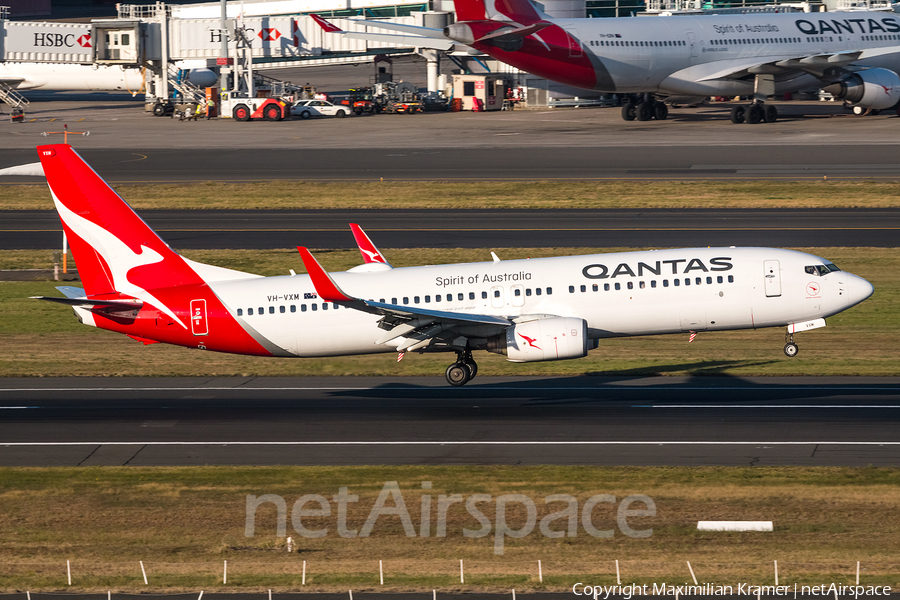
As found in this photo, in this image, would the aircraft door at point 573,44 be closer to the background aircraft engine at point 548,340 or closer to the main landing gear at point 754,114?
the main landing gear at point 754,114

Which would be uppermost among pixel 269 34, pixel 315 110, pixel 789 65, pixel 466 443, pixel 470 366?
pixel 269 34

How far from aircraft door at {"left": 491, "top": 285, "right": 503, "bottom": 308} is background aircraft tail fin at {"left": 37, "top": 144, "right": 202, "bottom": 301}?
9.82 m

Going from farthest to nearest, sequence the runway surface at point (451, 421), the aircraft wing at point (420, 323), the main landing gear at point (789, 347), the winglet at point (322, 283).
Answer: the main landing gear at point (789, 347) < the aircraft wing at point (420, 323) < the winglet at point (322, 283) < the runway surface at point (451, 421)

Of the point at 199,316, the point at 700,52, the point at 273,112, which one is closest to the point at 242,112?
the point at 273,112

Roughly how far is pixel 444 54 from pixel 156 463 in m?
112

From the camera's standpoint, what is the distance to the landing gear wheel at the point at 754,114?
10644 cm

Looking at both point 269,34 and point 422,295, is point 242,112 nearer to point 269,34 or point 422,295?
point 269,34

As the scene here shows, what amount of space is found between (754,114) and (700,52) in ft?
27.1

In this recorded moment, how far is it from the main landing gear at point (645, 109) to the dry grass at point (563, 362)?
62.9m

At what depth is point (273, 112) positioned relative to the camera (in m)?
128

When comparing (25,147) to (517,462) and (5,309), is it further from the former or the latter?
(517,462)

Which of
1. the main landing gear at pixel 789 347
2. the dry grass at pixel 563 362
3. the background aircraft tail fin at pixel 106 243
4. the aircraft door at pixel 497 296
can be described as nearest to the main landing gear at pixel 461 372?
the aircraft door at pixel 497 296

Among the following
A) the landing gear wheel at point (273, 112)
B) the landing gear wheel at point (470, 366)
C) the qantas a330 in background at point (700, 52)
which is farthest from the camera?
the landing gear wheel at point (273, 112)

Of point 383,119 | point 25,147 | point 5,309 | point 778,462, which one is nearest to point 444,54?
point 383,119
